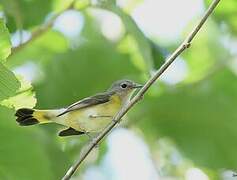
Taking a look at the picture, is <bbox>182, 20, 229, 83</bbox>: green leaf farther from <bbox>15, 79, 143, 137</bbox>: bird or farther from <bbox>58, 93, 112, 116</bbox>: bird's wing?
<bbox>58, 93, 112, 116</bbox>: bird's wing

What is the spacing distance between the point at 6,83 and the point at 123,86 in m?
1.95

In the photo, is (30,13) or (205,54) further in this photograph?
(205,54)

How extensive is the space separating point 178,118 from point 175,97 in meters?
0.11

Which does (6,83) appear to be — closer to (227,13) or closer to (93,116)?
(93,116)

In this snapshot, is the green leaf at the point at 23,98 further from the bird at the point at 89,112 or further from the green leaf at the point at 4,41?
the bird at the point at 89,112

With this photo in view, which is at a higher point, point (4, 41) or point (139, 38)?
point (139, 38)

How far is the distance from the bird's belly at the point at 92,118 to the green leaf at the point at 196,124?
0.18 metres

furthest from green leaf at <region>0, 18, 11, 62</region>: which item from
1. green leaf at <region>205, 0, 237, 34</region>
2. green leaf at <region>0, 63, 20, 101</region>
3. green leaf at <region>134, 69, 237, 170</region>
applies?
green leaf at <region>205, 0, 237, 34</region>

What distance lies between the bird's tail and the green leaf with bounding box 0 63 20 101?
0.77m

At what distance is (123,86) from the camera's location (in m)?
3.84

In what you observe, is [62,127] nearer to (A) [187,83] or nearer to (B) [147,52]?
(A) [187,83]

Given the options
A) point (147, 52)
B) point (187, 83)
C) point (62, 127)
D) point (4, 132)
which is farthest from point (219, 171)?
point (4, 132)

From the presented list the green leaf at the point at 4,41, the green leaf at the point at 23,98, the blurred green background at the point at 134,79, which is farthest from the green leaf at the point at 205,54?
the green leaf at the point at 4,41

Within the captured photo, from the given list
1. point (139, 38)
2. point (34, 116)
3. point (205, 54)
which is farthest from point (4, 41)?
point (205, 54)
